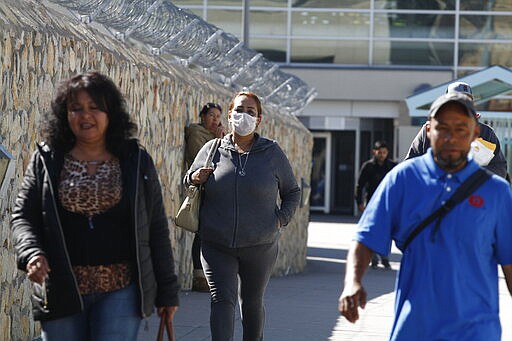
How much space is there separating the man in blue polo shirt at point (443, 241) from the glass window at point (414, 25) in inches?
1246

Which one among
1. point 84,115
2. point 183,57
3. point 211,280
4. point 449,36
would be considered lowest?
point 211,280

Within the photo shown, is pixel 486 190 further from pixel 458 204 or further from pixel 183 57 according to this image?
pixel 183 57

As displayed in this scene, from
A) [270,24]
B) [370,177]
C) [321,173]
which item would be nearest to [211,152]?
[370,177]

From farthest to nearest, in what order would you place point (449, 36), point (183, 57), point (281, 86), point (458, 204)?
1. point (449, 36)
2. point (281, 86)
3. point (183, 57)
4. point (458, 204)

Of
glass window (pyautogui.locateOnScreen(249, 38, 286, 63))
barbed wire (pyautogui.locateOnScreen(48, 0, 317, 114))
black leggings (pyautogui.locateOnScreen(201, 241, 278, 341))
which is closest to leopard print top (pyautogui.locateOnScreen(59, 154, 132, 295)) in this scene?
black leggings (pyautogui.locateOnScreen(201, 241, 278, 341))

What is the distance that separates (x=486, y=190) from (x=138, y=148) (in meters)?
1.36

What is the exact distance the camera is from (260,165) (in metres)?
7.04

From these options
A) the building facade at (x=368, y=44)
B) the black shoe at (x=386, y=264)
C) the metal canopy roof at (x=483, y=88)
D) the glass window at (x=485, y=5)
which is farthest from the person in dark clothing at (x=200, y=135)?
the glass window at (x=485, y=5)

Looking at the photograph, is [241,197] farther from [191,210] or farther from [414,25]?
→ [414,25]

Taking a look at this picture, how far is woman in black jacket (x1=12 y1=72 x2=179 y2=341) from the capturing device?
Result: 441 cm

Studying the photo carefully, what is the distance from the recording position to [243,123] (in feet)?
23.3

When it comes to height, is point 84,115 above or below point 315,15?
below

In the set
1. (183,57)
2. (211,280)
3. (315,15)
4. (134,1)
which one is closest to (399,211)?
(211,280)

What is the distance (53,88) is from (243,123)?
4.37 ft
